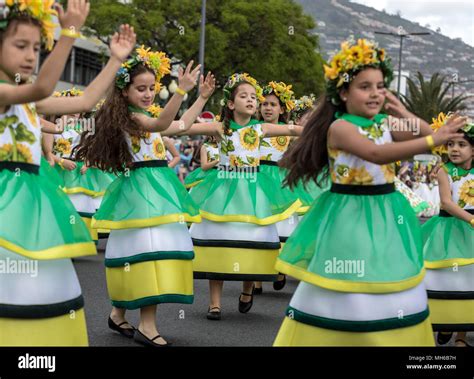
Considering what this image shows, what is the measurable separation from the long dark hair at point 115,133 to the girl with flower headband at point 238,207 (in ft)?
4.02

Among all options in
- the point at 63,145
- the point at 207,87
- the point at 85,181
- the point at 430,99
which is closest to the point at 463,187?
the point at 207,87

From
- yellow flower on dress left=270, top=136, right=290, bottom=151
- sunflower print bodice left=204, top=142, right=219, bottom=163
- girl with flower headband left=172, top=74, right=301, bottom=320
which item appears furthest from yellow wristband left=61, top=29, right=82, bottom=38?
yellow flower on dress left=270, top=136, right=290, bottom=151

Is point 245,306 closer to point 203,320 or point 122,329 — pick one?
point 203,320

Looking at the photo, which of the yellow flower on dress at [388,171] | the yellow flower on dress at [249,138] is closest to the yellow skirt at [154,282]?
the yellow flower on dress at [249,138]

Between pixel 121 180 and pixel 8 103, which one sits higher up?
pixel 8 103

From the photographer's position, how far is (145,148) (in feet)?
25.0

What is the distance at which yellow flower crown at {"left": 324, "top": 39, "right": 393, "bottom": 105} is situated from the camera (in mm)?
5246

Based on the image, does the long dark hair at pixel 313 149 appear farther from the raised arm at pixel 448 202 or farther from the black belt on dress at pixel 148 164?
the black belt on dress at pixel 148 164

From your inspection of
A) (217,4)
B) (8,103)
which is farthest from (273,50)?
(8,103)

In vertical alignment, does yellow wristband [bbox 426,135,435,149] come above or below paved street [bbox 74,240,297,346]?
above

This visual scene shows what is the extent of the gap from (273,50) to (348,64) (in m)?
40.6

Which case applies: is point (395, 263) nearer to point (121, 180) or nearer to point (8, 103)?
point (8, 103)

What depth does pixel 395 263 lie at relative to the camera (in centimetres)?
498

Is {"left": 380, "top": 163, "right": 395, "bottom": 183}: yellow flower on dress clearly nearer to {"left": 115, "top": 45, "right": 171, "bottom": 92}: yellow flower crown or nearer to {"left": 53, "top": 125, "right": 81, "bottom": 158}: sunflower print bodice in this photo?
{"left": 115, "top": 45, "right": 171, "bottom": 92}: yellow flower crown
